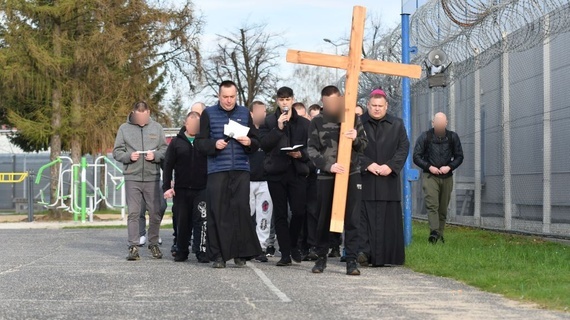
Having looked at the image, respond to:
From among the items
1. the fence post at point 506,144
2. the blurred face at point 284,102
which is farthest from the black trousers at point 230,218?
the fence post at point 506,144

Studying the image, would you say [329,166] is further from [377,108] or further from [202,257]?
[202,257]

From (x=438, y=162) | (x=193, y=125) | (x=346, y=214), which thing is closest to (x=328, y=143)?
(x=346, y=214)

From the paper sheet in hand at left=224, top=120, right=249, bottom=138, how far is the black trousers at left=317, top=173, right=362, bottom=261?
3.50 ft

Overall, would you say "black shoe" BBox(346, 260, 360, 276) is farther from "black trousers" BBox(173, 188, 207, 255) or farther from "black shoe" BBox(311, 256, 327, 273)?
"black trousers" BBox(173, 188, 207, 255)

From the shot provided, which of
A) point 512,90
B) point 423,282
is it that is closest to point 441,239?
point 512,90

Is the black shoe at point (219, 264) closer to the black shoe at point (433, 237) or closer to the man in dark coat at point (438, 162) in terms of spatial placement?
the black shoe at point (433, 237)

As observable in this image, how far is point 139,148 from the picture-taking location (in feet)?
48.4

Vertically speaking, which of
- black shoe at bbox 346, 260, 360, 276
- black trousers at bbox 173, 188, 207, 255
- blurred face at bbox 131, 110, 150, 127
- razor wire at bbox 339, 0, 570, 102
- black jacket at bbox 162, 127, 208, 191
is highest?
razor wire at bbox 339, 0, 570, 102

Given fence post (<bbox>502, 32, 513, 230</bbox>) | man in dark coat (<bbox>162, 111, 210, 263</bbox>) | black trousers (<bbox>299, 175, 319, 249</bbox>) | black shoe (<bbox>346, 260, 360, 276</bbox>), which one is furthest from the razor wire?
man in dark coat (<bbox>162, 111, 210, 263</bbox>)

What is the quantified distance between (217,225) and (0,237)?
952 centimetres

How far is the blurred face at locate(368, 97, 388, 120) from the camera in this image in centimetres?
1309

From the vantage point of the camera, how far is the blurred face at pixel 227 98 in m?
13.1

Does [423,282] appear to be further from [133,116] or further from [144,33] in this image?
[144,33]

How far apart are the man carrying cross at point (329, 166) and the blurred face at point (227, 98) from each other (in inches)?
46.2
